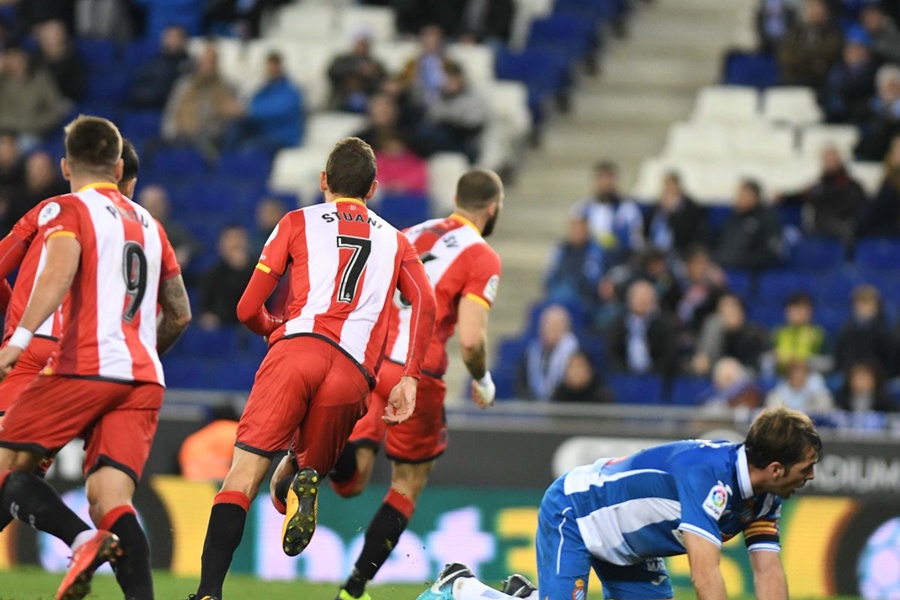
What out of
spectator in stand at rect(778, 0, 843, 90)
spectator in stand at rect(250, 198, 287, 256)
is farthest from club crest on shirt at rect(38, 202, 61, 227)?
spectator in stand at rect(778, 0, 843, 90)

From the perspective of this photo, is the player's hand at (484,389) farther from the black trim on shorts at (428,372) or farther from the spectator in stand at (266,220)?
the spectator in stand at (266,220)

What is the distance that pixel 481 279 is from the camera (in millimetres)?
9156

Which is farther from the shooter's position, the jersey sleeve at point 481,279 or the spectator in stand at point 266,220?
the spectator in stand at point 266,220

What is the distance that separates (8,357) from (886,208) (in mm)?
11447

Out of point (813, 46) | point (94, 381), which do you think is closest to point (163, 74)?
point (813, 46)

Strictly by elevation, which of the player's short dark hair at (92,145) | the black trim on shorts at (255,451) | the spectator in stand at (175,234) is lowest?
the spectator in stand at (175,234)

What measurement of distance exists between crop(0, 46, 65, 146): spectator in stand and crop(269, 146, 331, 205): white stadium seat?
2.80 meters

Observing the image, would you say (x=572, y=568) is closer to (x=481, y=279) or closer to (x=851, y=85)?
(x=481, y=279)

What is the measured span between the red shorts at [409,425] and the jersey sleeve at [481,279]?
0.55 meters

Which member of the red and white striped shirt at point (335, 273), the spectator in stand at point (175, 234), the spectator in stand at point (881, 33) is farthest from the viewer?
the spectator in stand at point (881, 33)

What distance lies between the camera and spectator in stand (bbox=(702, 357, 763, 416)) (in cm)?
1402

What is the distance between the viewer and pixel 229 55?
19.9 m

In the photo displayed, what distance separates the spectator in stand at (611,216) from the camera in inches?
648

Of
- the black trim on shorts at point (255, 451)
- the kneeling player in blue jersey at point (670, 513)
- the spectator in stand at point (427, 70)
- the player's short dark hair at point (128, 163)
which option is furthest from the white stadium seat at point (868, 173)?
the black trim on shorts at point (255, 451)
